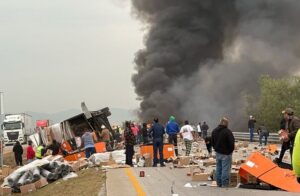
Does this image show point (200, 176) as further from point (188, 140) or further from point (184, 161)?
point (188, 140)

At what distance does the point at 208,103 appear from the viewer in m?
54.0

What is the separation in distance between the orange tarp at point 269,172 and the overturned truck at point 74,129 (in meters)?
13.5

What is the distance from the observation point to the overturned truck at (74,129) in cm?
2556

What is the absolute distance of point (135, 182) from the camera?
1322cm

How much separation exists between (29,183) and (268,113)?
3685cm

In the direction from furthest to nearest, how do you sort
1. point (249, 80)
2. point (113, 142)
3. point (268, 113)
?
point (249, 80) < point (268, 113) < point (113, 142)

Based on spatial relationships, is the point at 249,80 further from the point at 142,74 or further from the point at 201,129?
the point at 201,129

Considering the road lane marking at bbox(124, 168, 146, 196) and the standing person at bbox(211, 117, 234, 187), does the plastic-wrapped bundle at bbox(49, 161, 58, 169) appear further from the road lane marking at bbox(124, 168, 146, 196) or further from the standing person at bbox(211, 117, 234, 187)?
the standing person at bbox(211, 117, 234, 187)

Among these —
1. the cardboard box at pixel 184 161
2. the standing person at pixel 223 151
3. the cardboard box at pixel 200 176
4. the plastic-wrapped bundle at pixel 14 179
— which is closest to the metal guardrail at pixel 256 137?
the cardboard box at pixel 184 161

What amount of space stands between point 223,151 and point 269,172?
3.62 feet

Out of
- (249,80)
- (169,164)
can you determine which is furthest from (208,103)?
(169,164)

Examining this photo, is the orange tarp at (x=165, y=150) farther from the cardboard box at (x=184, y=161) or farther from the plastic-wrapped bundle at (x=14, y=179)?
the plastic-wrapped bundle at (x=14, y=179)

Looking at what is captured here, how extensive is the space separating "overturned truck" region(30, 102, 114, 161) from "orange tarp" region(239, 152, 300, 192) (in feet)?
44.3

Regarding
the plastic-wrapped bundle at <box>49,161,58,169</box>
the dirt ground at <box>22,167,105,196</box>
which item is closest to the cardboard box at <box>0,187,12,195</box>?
the dirt ground at <box>22,167,105,196</box>
